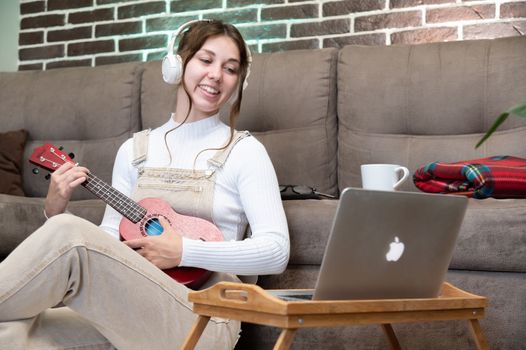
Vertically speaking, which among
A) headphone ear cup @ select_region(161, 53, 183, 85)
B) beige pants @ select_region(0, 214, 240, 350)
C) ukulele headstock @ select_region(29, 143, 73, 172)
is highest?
headphone ear cup @ select_region(161, 53, 183, 85)

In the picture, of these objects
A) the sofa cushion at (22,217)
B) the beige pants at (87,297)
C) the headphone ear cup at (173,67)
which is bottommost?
the sofa cushion at (22,217)

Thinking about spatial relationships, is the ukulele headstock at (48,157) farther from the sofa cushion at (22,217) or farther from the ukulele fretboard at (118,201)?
the sofa cushion at (22,217)

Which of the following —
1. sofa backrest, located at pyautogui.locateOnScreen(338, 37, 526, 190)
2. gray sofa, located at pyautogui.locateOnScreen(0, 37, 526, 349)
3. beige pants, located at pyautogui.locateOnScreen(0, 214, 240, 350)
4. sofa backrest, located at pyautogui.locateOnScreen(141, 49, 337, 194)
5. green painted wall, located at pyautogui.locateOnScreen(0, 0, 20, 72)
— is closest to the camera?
beige pants, located at pyautogui.locateOnScreen(0, 214, 240, 350)

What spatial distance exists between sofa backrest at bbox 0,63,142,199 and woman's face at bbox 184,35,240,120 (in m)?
1.10

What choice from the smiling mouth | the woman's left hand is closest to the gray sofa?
the smiling mouth

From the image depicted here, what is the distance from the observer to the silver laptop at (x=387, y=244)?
1242 millimetres

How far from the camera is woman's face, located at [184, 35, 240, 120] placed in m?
2.10

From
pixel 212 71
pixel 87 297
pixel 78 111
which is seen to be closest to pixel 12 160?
pixel 78 111

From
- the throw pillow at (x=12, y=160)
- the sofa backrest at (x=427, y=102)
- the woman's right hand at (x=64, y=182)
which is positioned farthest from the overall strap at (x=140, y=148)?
the throw pillow at (x=12, y=160)

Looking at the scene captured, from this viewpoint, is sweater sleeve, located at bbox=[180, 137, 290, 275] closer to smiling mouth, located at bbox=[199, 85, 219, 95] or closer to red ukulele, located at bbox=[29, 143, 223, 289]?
red ukulele, located at bbox=[29, 143, 223, 289]

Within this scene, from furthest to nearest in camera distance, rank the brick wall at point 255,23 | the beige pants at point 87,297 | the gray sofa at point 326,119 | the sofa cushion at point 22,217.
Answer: the brick wall at point 255,23 → the sofa cushion at point 22,217 → the gray sofa at point 326,119 → the beige pants at point 87,297

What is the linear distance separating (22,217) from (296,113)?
3.20ft

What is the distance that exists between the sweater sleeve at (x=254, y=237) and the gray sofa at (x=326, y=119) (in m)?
0.30

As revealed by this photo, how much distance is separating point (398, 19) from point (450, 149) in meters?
0.82
